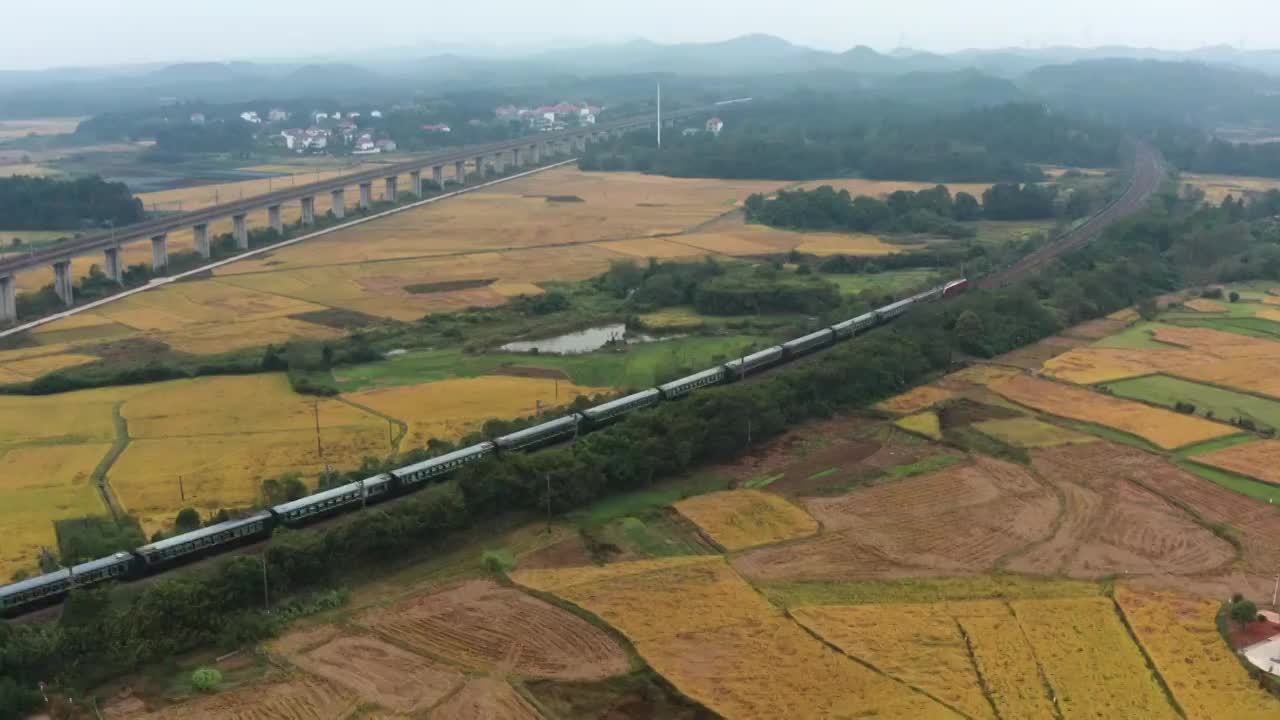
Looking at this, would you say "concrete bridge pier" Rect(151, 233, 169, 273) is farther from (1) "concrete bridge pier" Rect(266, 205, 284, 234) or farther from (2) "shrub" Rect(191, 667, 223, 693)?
(2) "shrub" Rect(191, 667, 223, 693)

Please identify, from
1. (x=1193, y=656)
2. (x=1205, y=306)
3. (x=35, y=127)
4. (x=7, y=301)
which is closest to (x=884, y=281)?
(x=1205, y=306)

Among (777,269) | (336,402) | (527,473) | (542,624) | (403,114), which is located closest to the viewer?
(542,624)

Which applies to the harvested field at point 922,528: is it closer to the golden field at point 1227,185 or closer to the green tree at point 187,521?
the green tree at point 187,521

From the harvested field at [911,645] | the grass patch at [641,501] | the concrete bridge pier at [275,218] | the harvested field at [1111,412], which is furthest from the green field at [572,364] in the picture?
the concrete bridge pier at [275,218]

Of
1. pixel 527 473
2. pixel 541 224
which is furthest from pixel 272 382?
pixel 541 224

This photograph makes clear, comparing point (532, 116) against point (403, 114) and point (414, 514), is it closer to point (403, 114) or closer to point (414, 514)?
point (403, 114)

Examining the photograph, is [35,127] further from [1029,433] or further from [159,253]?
[1029,433]
